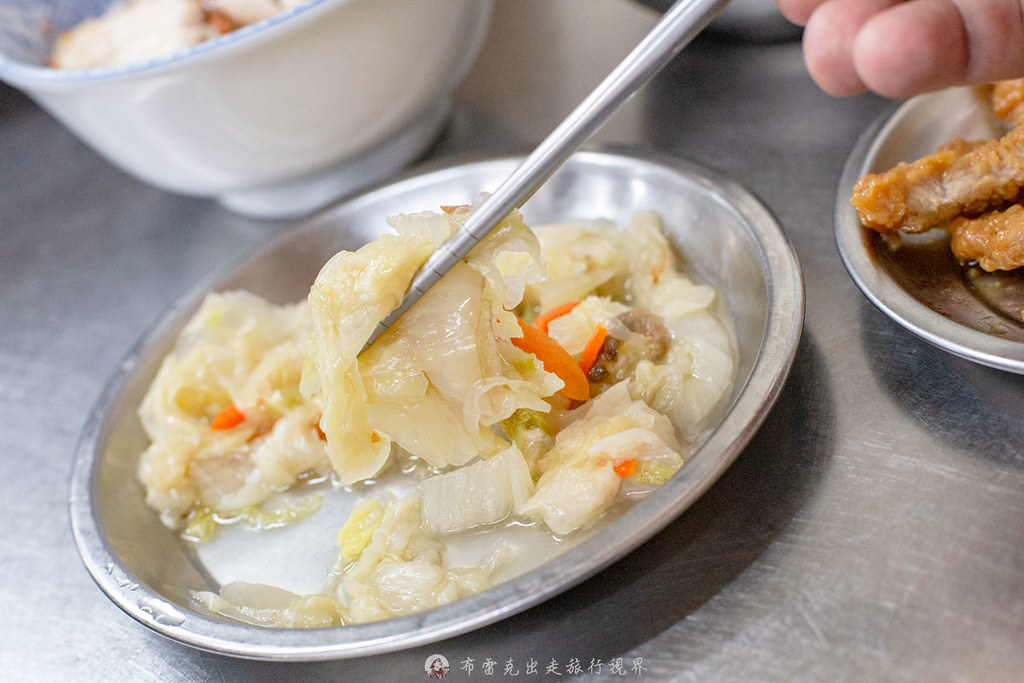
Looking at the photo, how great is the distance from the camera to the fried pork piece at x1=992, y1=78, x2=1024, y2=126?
1.44 meters

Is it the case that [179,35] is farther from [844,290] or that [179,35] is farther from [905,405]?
[905,405]

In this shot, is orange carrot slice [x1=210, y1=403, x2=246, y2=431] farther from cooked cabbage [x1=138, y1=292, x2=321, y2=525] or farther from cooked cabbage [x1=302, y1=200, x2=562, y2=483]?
cooked cabbage [x1=302, y1=200, x2=562, y2=483]

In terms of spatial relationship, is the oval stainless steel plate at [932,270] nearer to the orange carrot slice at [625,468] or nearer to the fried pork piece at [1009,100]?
the fried pork piece at [1009,100]

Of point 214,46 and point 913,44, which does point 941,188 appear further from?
point 214,46

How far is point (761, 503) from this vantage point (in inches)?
47.4

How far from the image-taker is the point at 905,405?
1.27 metres

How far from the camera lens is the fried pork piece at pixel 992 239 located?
124 cm

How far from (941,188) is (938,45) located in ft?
1.08

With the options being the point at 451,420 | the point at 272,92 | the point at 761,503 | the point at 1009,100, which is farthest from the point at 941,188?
the point at 272,92

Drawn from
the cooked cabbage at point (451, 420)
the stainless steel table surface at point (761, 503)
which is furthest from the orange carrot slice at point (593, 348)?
the stainless steel table surface at point (761, 503)

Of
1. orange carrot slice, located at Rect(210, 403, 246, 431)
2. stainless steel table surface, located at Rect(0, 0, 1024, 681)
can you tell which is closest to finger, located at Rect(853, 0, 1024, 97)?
stainless steel table surface, located at Rect(0, 0, 1024, 681)

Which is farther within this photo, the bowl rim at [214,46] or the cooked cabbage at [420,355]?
the bowl rim at [214,46]

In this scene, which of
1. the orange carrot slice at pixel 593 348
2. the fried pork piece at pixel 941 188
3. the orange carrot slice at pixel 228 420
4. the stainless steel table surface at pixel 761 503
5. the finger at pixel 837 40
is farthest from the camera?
the orange carrot slice at pixel 228 420

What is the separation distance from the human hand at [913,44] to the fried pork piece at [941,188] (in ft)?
0.49
